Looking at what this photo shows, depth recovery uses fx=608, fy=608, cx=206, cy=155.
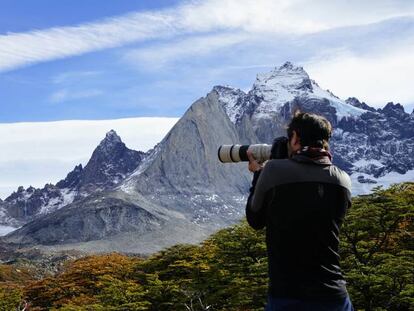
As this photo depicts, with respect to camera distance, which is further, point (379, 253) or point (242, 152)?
point (379, 253)

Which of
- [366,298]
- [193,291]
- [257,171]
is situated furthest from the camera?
[193,291]

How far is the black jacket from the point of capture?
3.44 m

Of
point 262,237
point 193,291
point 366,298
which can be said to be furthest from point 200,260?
point 366,298

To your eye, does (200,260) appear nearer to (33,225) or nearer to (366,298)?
(366,298)

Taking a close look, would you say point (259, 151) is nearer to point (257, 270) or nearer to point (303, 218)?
point (303, 218)

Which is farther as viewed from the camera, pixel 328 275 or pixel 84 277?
pixel 84 277

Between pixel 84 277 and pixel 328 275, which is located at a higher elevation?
pixel 328 275

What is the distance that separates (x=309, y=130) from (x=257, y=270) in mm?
16365

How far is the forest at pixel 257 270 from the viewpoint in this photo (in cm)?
1636

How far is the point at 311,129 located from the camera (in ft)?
11.7

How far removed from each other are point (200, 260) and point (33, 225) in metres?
177

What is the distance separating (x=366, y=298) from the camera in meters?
16.6

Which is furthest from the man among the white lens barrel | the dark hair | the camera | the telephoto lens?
the white lens barrel

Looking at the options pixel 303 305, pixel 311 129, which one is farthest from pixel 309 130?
pixel 303 305
